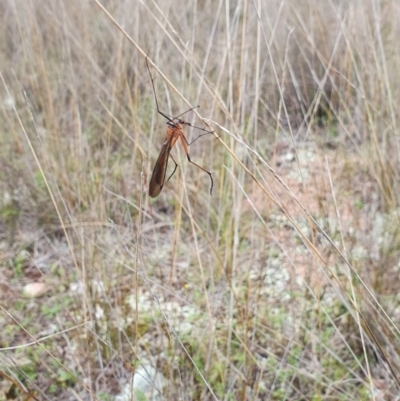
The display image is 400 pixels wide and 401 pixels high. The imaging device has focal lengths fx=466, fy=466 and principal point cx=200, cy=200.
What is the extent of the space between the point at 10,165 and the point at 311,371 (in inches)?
46.4

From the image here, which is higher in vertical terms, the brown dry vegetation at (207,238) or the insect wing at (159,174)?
the insect wing at (159,174)

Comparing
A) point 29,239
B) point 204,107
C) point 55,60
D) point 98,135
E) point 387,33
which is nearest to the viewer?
point 204,107

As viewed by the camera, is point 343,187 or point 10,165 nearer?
point 343,187

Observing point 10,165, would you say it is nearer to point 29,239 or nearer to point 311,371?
point 29,239

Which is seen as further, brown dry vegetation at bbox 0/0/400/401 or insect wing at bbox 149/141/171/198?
brown dry vegetation at bbox 0/0/400/401

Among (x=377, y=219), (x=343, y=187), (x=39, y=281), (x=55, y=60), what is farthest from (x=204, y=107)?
(x=55, y=60)

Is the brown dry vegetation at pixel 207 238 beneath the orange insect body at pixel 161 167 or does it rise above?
beneath

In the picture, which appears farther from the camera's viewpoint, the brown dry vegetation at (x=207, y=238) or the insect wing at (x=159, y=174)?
the brown dry vegetation at (x=207, y=238)

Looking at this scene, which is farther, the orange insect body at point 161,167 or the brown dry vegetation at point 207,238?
the brown dry vegetation at point 207,238

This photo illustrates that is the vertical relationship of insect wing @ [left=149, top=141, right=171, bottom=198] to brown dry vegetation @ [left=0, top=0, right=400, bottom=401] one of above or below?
above

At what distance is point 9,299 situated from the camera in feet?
4.15

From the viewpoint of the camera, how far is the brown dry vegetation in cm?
89

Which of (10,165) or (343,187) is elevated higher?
(343,187)

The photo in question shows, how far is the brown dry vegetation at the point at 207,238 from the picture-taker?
89 centimetres
